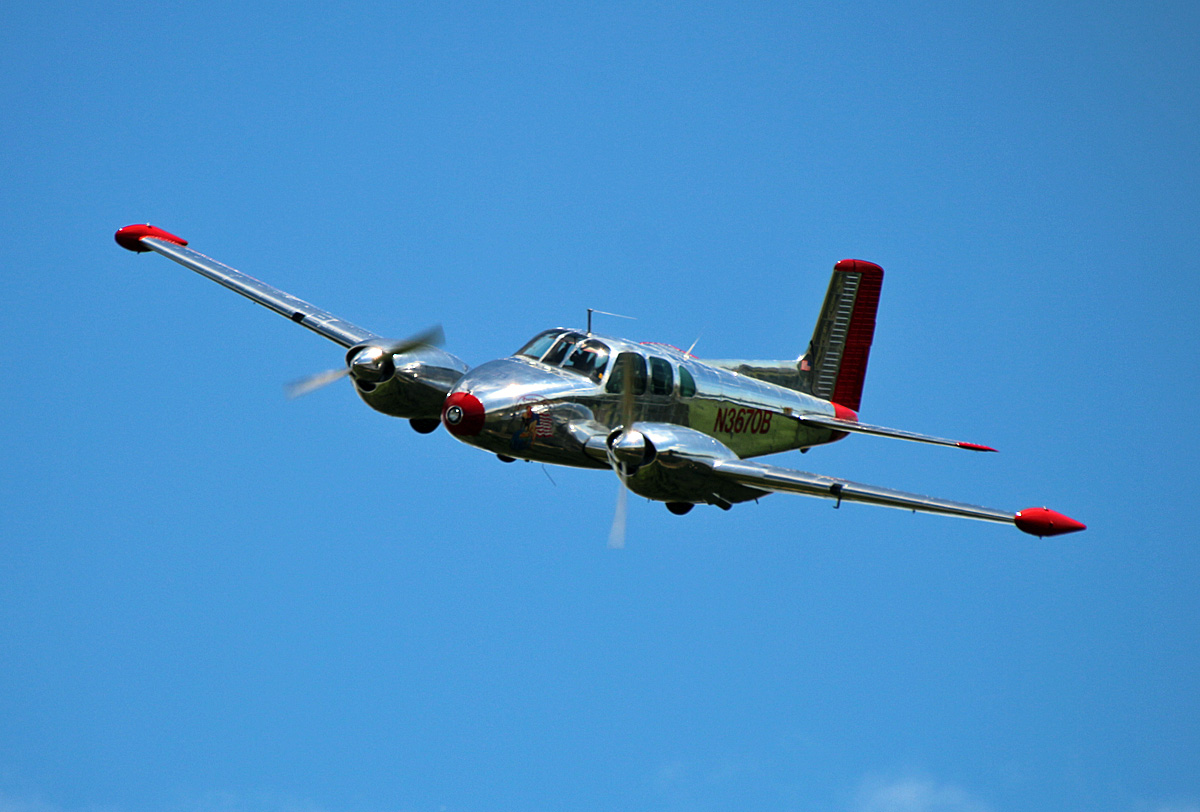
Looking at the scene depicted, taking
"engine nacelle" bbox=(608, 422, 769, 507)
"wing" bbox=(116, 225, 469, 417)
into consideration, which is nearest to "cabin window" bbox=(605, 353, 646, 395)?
"engine nacelle" bbox=(608, 422, 769, 507)

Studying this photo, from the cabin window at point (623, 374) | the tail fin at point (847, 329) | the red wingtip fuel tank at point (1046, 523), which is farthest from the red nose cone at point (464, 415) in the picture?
the tail fin at point (847, 329)

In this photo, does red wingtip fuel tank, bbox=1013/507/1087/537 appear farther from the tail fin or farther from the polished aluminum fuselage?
the tail fin

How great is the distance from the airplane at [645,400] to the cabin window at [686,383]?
0.03 metres

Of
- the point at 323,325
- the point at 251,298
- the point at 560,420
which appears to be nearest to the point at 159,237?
the point at 251,298

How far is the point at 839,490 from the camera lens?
2362 centimetres

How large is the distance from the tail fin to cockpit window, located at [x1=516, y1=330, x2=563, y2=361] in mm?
8876

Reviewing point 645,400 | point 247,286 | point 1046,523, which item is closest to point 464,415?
point 645,400

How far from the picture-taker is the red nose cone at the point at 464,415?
25.1 m

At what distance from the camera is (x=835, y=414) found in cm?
3291

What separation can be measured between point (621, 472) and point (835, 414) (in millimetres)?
10361

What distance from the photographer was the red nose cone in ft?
82.4

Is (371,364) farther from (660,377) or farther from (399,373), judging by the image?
(660,377)

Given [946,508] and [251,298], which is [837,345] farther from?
[251,298]

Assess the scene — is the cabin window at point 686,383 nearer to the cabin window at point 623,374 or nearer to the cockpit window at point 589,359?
the cabin window at point 623,374
